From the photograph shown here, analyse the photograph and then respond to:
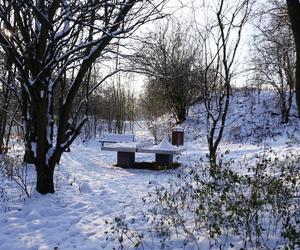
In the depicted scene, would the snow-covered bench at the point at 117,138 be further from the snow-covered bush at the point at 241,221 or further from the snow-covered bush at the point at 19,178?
the snow-covered bush at the point at 241,221

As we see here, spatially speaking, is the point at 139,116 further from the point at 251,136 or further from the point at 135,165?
the point at 135,165

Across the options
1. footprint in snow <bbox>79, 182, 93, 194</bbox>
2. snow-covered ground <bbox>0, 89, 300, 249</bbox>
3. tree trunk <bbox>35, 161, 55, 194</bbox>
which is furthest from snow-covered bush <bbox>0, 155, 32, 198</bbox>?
footprint in snow <bbox>79, 182, 93, 194</bbox>

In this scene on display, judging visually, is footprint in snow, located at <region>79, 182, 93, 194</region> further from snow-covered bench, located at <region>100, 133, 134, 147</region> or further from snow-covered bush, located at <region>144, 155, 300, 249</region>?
snow-covered bench, located at <region>100, 133, 134, 147</region>

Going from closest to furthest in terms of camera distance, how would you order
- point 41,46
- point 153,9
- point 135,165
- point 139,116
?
point 153,9
point 41,46
point 135,165
point 139,116

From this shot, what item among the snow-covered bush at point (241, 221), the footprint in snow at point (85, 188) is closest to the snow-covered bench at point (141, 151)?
the footprint in snow at point (85, 188)

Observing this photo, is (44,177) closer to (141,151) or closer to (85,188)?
(85,188)

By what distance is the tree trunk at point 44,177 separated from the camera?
681 centimetres

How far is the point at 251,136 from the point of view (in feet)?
62.4

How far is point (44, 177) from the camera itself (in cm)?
685

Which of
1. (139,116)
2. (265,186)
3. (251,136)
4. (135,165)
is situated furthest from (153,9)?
(139,116)

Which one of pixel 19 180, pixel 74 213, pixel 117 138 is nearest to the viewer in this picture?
pixel 74 213

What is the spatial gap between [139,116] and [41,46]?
108 feet

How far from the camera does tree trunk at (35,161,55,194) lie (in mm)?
6812

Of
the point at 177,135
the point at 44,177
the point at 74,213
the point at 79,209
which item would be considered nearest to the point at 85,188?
the point at 44,177
